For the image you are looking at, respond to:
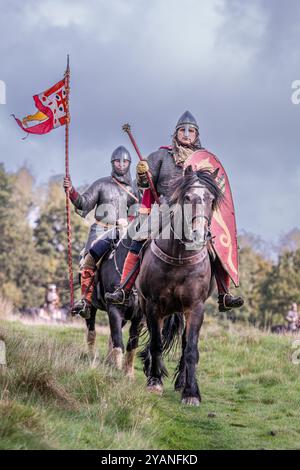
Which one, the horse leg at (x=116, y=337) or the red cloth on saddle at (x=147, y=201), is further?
the horse leg at (x=116, y=337)

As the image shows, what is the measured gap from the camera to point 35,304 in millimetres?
43062

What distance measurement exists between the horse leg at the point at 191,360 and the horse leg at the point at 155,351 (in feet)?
1.64

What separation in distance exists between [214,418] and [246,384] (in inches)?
103

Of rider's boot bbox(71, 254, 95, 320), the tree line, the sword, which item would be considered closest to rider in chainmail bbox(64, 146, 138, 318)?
rider's boot bbox(71, 254, 95, 320)

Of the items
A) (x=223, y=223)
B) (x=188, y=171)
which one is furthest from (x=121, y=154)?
(x=188, y=171)

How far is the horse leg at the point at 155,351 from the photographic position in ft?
29.3

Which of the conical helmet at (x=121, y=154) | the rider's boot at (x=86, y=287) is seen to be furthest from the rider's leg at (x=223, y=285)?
the conical helmet at (x=121, y=154)

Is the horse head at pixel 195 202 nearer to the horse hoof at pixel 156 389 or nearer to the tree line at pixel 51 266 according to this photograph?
the horse hoof at pixel 156 389

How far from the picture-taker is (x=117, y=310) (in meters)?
10.7

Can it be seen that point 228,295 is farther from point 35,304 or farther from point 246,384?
point 35,304

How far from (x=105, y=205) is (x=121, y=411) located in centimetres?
604

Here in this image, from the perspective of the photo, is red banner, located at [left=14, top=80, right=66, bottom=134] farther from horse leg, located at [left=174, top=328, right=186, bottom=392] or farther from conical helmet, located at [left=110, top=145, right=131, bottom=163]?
horse leg, located at [left=174, top=328, right=186, bottom=392]
